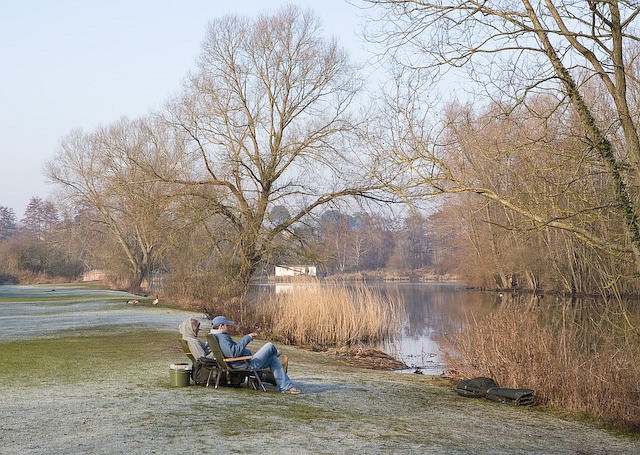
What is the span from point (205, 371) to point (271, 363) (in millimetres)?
869

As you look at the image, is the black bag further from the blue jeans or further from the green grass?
the green grass

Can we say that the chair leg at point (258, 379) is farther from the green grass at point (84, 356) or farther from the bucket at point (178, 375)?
the green grass at point (84, 356)

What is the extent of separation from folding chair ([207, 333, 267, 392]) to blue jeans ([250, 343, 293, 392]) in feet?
0.25

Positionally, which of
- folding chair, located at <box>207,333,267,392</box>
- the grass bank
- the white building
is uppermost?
the white building

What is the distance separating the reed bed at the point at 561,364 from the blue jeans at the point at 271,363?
338 centimetres

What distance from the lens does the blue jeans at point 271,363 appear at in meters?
9.69

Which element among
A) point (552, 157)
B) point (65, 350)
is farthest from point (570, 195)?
point (65, 350)

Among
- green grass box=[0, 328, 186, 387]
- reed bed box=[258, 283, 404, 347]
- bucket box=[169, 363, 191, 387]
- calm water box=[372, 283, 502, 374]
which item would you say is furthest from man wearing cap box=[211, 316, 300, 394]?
reed bed box=[258, 283, 404, 347]

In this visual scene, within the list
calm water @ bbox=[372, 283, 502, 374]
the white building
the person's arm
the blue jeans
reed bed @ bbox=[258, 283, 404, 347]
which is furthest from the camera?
the white building

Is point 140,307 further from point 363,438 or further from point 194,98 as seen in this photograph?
point 363,438

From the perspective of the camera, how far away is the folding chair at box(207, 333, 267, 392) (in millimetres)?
9422

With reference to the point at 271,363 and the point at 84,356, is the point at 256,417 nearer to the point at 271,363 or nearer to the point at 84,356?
the point at 271,363

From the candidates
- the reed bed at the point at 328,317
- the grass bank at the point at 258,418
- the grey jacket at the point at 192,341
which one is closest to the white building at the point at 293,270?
the reed bed at the point at 328,317

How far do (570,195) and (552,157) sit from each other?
1.30 meters
